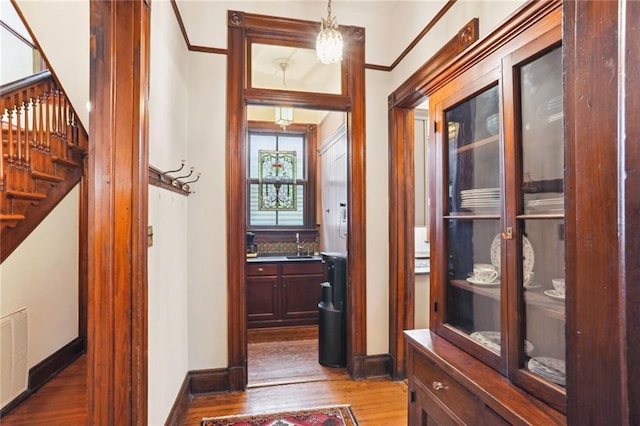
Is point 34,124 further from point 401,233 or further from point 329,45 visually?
point 401,233

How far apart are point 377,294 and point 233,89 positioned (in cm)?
212

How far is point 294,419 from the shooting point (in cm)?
226

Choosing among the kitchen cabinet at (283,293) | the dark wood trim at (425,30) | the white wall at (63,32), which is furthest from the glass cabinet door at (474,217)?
the kitchen cabinet at (283,293)

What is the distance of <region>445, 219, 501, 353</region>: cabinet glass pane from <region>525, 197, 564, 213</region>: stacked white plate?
205mm

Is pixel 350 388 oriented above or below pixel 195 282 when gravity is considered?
below

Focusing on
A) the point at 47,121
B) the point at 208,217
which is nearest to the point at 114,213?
the point at 208,217

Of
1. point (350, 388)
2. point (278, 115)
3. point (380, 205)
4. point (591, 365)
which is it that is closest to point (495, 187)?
point (591, 365)

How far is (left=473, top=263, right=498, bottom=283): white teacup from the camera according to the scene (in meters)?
1.41

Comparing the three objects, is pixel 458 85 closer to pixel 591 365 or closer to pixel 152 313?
pixel 591 365

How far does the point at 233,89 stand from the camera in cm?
270

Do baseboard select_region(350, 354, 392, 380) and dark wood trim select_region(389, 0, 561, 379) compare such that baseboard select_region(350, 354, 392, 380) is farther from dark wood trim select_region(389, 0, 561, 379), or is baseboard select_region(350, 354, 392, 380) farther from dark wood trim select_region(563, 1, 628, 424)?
dark wood trim select_region(563, 1, 628, 424)

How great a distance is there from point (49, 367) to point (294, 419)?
2304 millimetres

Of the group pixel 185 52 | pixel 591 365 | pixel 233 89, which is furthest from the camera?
pixel 233 89

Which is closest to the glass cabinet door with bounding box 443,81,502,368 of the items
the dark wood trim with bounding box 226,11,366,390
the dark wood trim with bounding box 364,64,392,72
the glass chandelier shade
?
the dark wood trim with bounding box 226,11,366,390
